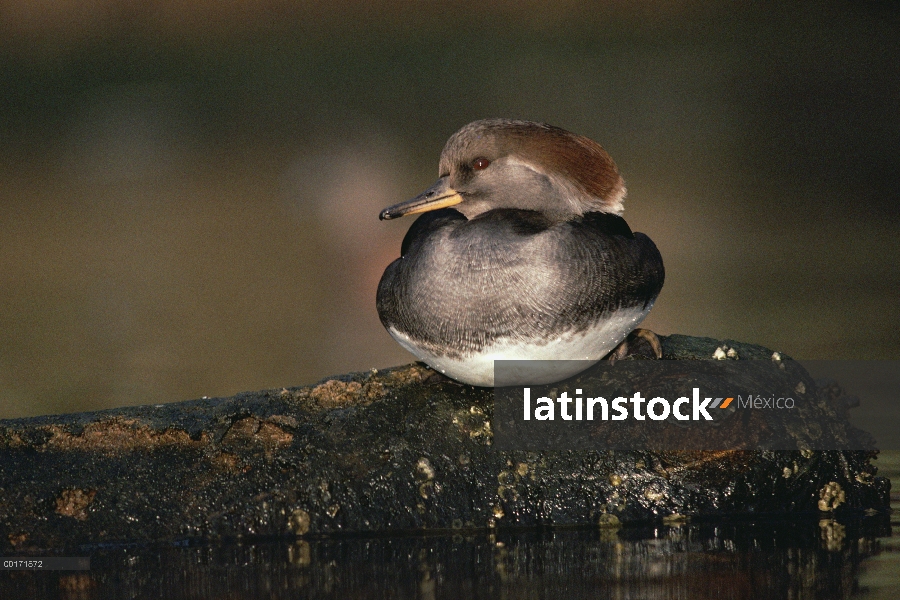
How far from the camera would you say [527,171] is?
19.5ft

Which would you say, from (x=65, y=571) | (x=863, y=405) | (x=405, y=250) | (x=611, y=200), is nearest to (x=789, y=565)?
(x=611, y=200)

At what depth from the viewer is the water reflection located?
461 centimetres

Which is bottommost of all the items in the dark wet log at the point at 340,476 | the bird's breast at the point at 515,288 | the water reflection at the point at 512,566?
the water reflection at the point at 512,566

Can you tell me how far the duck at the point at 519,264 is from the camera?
5.66m

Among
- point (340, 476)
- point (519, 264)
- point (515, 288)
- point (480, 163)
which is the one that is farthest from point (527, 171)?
point (340, 476)

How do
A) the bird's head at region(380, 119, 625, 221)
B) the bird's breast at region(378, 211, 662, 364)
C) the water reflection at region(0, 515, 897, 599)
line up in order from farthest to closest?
the bird's head at region(380, 119, 625, 221)
the bird's breast at region(378, 211, 662, 364)
the water reflection at region(0, 515, 897, 599)

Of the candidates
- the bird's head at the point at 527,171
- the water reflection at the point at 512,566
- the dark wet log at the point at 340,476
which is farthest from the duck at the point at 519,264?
the water reflection at the point at 512,566

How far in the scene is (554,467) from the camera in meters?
5.70

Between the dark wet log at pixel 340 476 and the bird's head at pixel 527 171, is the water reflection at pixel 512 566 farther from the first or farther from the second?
the bird's head at pixel 527 171

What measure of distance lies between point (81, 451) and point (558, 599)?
2351 mm

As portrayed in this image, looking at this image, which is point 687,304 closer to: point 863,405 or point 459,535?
point 863,405

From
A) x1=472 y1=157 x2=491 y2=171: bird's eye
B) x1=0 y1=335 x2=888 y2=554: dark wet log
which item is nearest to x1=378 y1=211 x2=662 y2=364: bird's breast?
x1=472 y1=157 x2=491 y2=171: bird's eye

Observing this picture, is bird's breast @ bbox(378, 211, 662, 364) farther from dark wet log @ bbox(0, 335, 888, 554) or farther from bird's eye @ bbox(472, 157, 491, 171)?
dark wet log @ bbox(0, 335, 888, 554)

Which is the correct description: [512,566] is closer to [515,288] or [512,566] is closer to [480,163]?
[515,288]
